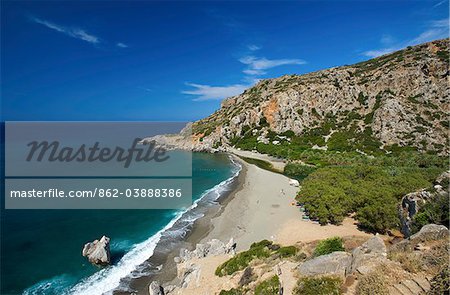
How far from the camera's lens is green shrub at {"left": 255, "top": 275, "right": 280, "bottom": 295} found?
504 inches

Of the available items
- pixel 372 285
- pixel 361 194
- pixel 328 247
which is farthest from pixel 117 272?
pixel 361 194

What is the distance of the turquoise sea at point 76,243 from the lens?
21.9 metres

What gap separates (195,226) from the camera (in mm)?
32750

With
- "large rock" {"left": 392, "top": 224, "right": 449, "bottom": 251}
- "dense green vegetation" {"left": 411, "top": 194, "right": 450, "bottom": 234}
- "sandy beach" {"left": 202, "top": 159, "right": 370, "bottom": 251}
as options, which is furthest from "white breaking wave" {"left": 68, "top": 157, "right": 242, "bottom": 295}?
"dense green vegetation" {"left": 411, "top": 194, "right": 450, "bottom": 234}

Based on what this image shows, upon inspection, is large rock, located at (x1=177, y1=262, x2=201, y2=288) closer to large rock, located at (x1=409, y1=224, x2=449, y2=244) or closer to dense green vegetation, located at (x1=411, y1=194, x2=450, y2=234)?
large rock, located at (x1=409, y1=224, x2=449, y2=244)

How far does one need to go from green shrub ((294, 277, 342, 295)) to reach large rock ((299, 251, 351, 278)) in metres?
0.61

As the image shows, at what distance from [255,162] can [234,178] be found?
58.7 feet

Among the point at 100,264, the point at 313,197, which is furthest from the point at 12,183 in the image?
the point at 313,197

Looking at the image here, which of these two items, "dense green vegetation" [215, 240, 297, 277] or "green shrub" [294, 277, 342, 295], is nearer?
"green shrub" [294, 277, 342, 295]

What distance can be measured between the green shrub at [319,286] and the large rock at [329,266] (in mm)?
608

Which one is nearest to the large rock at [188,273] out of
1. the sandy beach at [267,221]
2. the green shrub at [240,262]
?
the green shrub at [240,262]

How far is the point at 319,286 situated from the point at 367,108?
315 ft

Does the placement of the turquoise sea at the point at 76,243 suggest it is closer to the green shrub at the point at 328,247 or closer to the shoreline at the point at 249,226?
the shoreline at the point at 249,226

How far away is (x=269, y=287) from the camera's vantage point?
13148 mm
